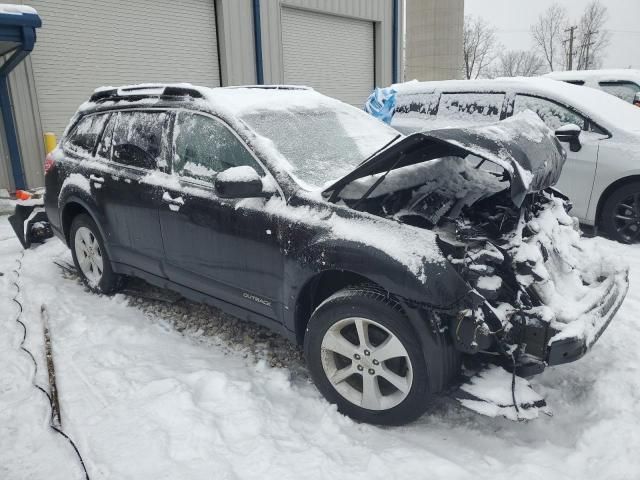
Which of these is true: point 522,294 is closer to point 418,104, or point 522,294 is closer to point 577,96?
point 577,96

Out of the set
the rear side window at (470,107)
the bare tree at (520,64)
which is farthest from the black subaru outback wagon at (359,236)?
the bare tree at (520,64)

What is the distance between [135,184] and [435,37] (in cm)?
3505

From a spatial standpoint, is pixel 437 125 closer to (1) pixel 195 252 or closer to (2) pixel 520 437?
(1) pixel 195 252

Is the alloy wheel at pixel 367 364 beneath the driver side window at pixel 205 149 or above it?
beneath

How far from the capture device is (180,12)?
1192 cm

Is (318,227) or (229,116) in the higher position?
(229,116)

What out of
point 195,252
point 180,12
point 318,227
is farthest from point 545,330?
point 180,12

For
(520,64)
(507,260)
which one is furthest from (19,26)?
(520,64)

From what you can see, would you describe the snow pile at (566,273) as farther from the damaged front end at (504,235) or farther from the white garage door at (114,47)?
the white garage door at (114,47)

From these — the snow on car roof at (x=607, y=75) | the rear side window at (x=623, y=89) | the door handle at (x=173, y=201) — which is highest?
the snow on car roof at (x=607, y=75)

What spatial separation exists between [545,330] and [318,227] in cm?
124

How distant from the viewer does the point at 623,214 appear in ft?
18.9

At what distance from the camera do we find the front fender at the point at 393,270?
7.80 ft

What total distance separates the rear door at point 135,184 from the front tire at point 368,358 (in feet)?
5.42
